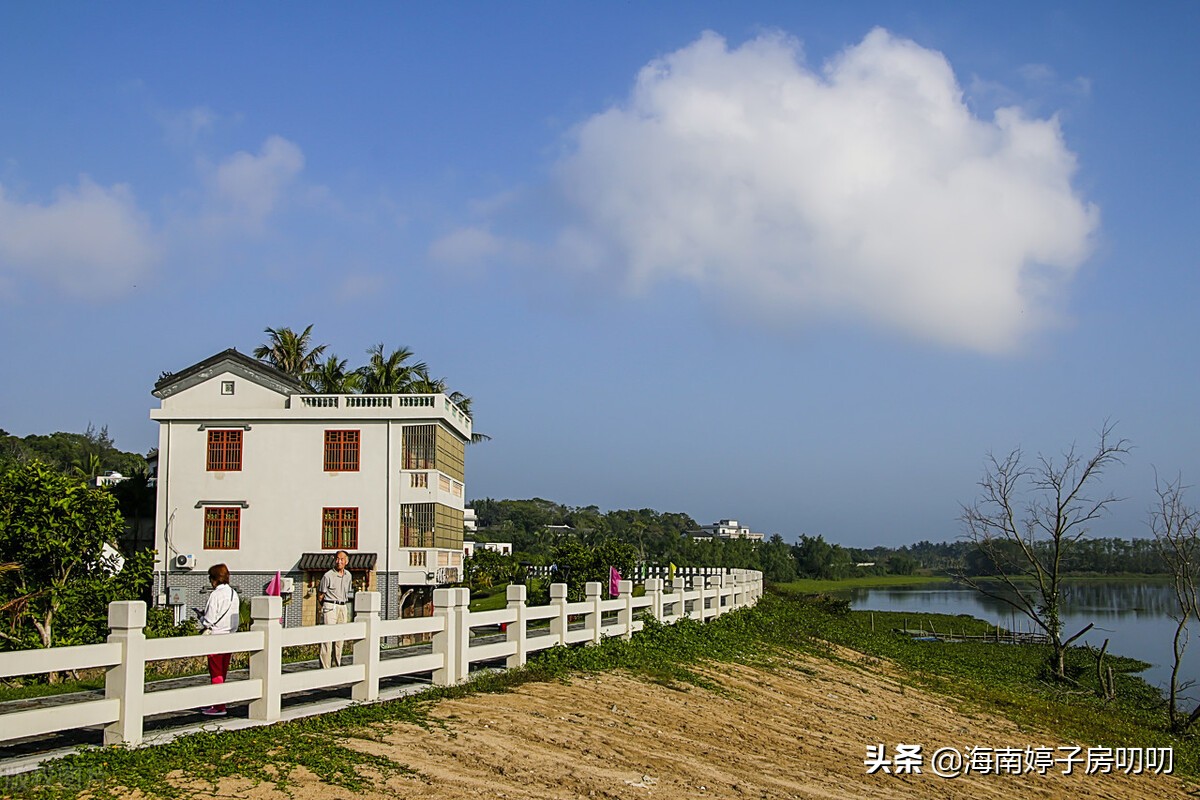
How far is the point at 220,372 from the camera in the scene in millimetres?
35750

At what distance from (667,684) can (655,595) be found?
17.4ft

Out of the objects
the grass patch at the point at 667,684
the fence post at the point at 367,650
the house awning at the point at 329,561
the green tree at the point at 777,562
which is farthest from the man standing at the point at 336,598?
the green tree at the point at 777,562

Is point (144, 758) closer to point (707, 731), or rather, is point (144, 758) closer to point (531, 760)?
point (531, 760)

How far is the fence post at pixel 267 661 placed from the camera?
952cm

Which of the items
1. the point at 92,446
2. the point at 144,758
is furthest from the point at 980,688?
the point at 92,446

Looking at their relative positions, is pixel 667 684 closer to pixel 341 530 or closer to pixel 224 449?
pixel 341 530

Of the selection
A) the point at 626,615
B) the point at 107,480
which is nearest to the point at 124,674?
the point at 626,615

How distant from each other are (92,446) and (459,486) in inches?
2531

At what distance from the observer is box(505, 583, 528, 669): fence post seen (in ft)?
46.2

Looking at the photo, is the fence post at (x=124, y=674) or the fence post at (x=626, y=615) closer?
the fence post at (x=124, y=674)

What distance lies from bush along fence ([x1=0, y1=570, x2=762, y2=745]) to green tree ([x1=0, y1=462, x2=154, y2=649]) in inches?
376

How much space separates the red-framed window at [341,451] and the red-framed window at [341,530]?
142 cm

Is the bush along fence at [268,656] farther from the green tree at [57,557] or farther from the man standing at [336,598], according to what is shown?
the green tree at [57,557]

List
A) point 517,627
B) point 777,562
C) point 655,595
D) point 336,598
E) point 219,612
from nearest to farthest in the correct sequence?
point 219,612 → point 336,598 → point 517,627 → point 655,595 → point 777,562
